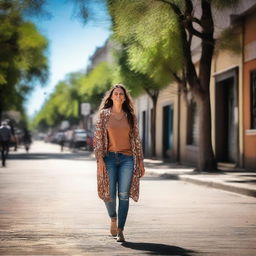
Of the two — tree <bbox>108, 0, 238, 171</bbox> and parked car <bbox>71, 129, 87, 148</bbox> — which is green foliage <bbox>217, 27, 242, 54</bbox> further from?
parked car <bbox>71, 129, 87, 148</bbox>

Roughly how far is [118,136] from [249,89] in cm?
1435

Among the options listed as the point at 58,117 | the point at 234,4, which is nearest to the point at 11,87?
the point at 234,4

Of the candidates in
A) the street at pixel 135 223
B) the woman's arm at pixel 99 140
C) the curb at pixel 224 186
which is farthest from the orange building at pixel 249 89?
the woman's arm at pixel 99 140

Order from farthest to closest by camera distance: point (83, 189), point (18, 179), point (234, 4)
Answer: point (18, 179) < point (234, 4) < point (83, 189)

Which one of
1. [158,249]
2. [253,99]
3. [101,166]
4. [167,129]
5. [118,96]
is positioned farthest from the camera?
[167,129]

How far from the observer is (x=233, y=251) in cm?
618

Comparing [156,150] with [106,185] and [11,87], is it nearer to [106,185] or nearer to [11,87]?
[11,87]

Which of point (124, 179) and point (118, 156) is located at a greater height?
point (118, 156)

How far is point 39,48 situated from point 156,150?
1276 centimetres

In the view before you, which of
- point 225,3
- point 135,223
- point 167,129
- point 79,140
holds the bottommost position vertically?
point 135,223

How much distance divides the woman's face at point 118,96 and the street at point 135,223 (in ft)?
5.19

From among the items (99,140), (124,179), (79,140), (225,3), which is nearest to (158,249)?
(124,179)

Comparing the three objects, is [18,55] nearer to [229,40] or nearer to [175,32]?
[175,32]

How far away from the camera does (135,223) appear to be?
27.1 feet
